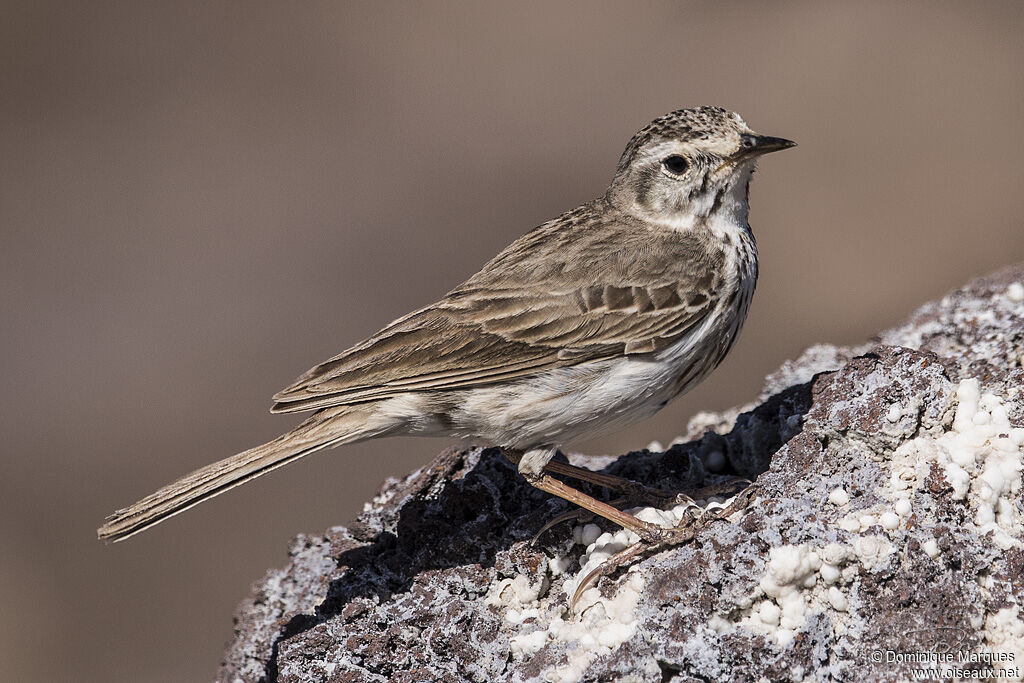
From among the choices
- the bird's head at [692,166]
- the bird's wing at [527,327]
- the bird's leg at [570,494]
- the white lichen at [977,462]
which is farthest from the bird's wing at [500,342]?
the white lichen at [977,462]

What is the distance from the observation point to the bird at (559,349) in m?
4.75

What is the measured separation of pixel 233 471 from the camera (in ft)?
15.3

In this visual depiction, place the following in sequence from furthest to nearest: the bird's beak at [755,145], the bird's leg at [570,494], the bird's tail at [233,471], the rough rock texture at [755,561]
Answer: the bird's beak at [755,145]
the bird's tail at [233,471]
the bird's leg at [570,494]
the rough rock texture at [755,561]

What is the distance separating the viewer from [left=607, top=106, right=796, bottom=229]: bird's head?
4.98 meters

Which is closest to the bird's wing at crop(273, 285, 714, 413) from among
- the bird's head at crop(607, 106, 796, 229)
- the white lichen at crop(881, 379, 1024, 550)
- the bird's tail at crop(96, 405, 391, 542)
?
the bird's tail at crop(96, 405, 391, 542)

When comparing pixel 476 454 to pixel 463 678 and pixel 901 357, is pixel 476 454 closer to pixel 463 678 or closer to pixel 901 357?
pixel 463 678

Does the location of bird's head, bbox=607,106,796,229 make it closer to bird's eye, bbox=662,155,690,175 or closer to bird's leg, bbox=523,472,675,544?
bird's eye, bbox=662,155,690,175

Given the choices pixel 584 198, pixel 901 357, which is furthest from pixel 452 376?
pixel 584 198

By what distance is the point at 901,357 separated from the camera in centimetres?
461

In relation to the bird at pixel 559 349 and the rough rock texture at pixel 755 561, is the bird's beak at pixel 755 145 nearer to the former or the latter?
the bird at pixel 559 349

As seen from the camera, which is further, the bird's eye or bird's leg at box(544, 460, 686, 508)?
the bird's eye

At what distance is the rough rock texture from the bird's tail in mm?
561

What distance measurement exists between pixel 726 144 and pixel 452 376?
166 centimetres

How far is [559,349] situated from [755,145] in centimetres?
130
